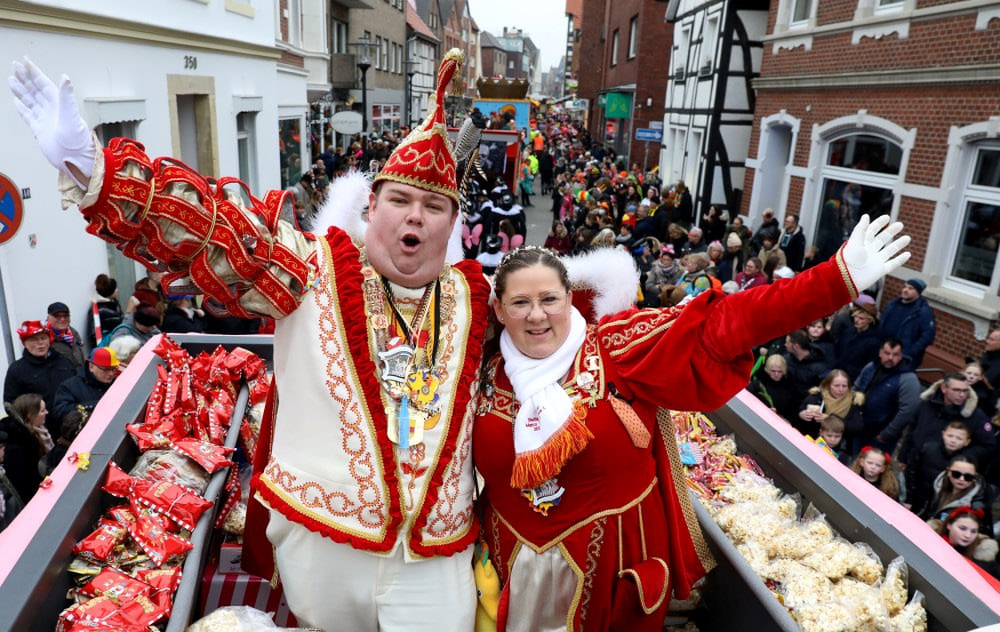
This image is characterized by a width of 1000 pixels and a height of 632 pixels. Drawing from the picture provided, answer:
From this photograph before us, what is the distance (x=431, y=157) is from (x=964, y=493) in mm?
3777

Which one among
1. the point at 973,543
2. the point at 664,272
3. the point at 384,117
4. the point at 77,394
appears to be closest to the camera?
the point at 973,543

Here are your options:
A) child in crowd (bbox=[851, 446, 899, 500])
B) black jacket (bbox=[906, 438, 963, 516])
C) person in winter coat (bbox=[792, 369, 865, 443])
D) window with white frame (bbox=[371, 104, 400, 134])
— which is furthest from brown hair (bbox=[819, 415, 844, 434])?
window with white frame (bbox=[371, 104, 400, 134])

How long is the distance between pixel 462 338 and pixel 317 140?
19865 mm

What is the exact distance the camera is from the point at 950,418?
16.4 ft

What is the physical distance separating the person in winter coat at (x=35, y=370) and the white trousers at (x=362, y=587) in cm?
338

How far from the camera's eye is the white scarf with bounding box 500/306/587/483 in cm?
229

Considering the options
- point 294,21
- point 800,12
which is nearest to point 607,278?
point 800,12

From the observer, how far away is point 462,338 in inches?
98.1

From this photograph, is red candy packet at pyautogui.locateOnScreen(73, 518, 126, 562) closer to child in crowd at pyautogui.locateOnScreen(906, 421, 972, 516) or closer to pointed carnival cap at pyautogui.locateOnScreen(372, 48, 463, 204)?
pointed carnival cap at pyautogui.locateOnScreen(372, 48, 463, 204)

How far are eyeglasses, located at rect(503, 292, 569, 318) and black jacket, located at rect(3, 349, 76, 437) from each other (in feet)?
12.9

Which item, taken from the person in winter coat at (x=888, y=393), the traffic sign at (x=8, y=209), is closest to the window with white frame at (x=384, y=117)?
the traffic sign at (x=8, y=209)

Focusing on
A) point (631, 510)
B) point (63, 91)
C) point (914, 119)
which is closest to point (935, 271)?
point (914, 119)

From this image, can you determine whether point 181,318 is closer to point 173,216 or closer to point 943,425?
point 173,216

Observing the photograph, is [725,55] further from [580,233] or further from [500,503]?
[500,503]
